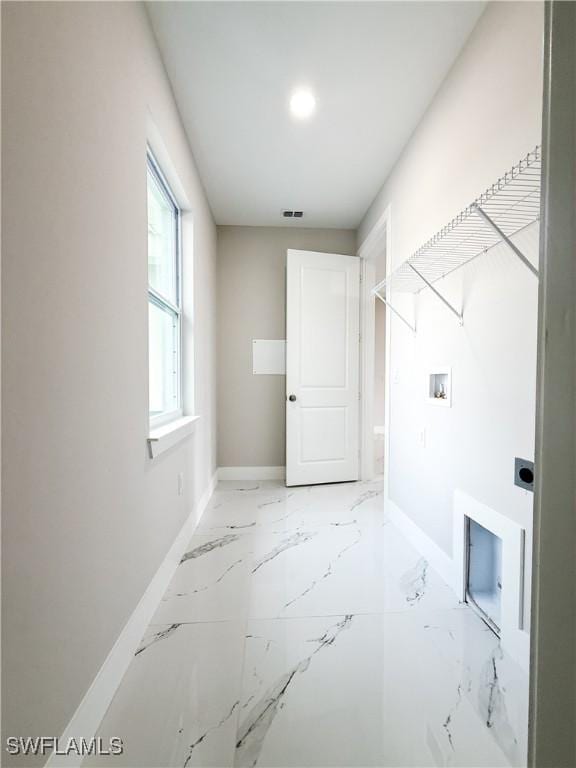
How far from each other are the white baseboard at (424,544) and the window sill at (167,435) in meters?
1.49

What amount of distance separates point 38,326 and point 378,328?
6.27 m

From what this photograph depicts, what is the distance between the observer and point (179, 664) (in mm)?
1326

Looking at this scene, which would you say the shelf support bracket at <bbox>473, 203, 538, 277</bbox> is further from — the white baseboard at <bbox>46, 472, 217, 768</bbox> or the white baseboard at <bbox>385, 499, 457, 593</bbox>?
the white baseboard at <bbox>46, 472, 217, 768</bbox>

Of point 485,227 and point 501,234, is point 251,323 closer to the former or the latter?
point 485,227

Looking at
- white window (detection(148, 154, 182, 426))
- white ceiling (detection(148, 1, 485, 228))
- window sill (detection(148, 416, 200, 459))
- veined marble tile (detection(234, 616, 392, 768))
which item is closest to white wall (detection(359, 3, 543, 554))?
white ceiling (detection(148, 1, 485, 228))

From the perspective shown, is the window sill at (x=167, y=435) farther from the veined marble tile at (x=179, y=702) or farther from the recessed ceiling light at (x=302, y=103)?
the recessed ceiling light at (x=302, y=103)

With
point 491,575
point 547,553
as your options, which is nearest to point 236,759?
point 547,553

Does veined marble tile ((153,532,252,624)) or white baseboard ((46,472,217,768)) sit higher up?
white baseboard ((46,472,217,768))

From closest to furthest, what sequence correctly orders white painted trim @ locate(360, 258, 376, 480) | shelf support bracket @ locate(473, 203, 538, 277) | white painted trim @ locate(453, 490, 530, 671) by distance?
1. shelf support bracket @ locate(473, 203, 538, 277)
2. white painted trim @ locate(453, 490, 530, 671)
3. white painted trim @ locate(360, 258, 376, 480)

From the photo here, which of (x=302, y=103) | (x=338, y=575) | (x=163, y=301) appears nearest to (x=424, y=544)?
(x=338, y=575)

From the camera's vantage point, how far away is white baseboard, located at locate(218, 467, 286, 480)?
3877 mm

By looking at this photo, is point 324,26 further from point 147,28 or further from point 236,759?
point 236,759

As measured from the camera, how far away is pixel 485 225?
1457 millimetres

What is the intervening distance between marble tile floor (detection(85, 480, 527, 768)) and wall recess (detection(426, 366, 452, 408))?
91cm
